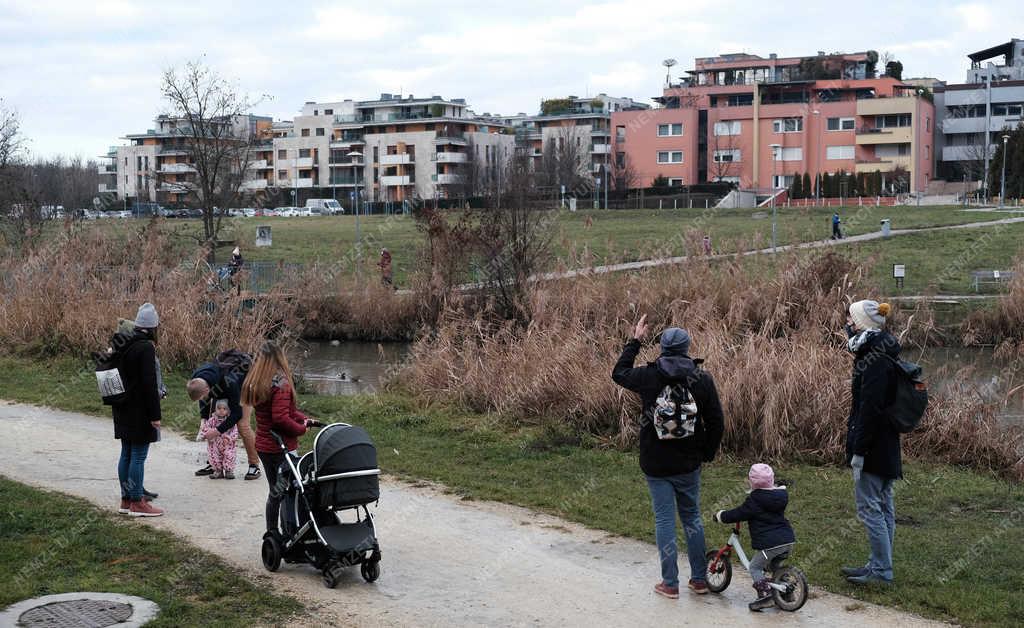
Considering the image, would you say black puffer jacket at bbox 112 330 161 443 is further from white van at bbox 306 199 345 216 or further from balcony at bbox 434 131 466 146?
balcony at bbox 434 131 466 146

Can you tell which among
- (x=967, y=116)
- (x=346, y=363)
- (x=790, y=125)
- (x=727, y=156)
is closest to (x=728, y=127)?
(x=727, y=156)

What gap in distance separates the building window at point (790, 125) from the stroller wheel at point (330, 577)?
280ft

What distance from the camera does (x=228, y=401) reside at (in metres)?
11.1

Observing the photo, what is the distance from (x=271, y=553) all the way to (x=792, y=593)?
377cm

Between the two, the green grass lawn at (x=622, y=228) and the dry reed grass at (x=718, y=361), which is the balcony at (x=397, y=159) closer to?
the green grass lawn at (x=622, y=228)

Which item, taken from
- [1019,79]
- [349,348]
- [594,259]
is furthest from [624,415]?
[1019,79]

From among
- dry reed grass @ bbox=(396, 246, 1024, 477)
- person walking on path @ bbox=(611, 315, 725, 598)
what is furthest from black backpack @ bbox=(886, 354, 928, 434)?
dry reed grass @ bbox=(396, 246, 1024, 477)

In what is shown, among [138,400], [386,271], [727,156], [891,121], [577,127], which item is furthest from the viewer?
[577,127]

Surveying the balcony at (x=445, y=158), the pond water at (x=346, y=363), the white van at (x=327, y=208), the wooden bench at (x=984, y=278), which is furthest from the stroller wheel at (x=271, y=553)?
the balcony at (x=445, y=158)

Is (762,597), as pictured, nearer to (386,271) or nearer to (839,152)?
(386,271)

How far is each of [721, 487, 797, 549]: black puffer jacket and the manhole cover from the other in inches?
162

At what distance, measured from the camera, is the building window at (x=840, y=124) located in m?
87.1

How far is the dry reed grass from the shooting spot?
1232cm

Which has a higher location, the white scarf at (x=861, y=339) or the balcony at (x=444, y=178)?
the balcony at (x=444, y=178)
